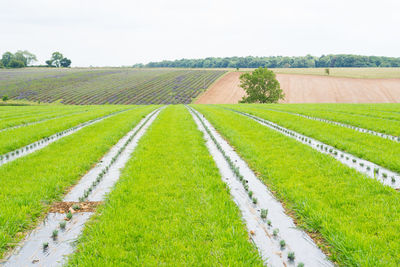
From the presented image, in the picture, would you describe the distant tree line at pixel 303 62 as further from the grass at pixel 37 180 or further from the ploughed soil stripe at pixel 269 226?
the ploughed soil stripe at pixel 269 226

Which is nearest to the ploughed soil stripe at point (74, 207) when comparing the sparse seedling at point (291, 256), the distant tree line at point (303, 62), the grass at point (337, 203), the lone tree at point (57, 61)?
the sparse seedling at point (291, 256)

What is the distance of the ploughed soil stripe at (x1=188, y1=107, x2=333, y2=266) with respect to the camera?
4.04 metres

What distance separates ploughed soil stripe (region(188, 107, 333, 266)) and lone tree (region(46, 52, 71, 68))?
20968 centimetres

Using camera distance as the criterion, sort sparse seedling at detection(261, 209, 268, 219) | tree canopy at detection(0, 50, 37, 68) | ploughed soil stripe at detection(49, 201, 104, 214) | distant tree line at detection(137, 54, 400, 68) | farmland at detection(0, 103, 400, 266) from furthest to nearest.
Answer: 1. tree canopy at detection(0, 50, 37, 68)
2. distant tree line at detection(137, 54, 400, 68)
3. ploughed soil stripe at detection(49, 201, 104, 214)
4. sparse seedling at detection(261, 209, 268, 219)
5. farmland at detection(0, 103, 400, 266)

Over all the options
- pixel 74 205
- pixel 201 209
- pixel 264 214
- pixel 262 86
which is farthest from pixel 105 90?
pixel 264 214

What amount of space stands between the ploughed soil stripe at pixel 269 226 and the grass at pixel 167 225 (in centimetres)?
28

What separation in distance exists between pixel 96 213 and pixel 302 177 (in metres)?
5.40

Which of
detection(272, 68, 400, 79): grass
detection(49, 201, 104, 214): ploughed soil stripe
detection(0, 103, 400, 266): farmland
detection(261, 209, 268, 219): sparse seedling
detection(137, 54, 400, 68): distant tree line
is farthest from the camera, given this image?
detection(137, 54, 400, 68): distant tree line

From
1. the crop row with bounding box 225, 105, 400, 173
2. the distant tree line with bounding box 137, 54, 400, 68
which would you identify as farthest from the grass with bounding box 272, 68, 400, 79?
the crop row with bounding box 225, 105, 400, 173

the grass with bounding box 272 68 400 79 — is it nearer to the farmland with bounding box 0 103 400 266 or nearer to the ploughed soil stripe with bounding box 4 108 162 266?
the farmland with bounding box 0 103 400 266

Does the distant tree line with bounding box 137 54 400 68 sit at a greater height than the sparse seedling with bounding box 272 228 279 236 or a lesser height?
greater

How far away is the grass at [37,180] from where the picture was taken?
5.00 metres

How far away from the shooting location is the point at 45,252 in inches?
167

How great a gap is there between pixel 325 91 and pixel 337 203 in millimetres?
74037
